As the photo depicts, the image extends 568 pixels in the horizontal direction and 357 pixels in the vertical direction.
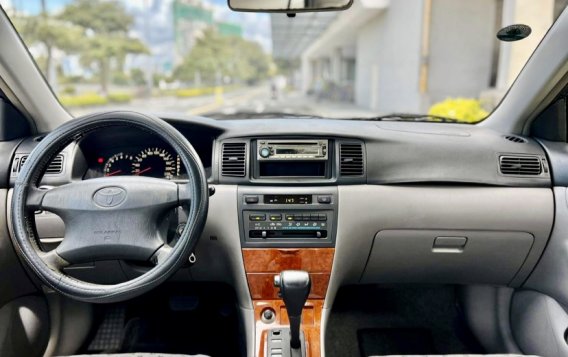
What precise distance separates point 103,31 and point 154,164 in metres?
28.3

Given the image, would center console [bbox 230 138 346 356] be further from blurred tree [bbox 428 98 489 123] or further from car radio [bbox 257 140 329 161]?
blurred tree [bbox 428 98 489 123]

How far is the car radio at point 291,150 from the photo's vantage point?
82.9 inches

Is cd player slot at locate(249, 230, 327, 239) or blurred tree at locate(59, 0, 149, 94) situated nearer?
cd player slot at locate(249, 230, 327, 239)

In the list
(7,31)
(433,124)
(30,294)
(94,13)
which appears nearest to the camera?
(7,31)

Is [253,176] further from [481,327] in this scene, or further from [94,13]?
[94,13]

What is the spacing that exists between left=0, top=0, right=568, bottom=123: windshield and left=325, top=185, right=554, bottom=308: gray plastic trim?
2.25ft

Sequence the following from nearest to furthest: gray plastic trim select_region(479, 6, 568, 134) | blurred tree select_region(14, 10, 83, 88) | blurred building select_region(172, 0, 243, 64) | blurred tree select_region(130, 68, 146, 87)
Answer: gray plastic trim select_region(479, 6, 568, 134) → blurred tree select_region(14, 10, 83, 88) → blurred tree select_region(130, 68, 146, 87) → blurred building select_region(172, 0, 243, 64)

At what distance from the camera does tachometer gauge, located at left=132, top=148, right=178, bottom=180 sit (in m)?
2.14

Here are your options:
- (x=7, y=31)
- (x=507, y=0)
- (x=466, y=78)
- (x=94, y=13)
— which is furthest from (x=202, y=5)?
(x=7, y=31)

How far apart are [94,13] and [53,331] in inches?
1083

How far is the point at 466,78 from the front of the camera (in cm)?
→ 1301

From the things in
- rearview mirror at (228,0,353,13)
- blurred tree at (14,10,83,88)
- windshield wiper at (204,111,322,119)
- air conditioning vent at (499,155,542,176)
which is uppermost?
blurred tree at (14,10,83,88)

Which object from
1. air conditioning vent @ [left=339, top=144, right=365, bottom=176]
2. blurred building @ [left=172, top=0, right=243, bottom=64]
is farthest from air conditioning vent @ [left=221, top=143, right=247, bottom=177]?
blurred building @ [left=172, top=0, right=243, bottom=64]

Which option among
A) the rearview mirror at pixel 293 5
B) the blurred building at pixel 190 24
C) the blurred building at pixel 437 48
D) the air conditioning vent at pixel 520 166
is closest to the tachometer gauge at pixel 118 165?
the rearview mirror at pixel 293 5
